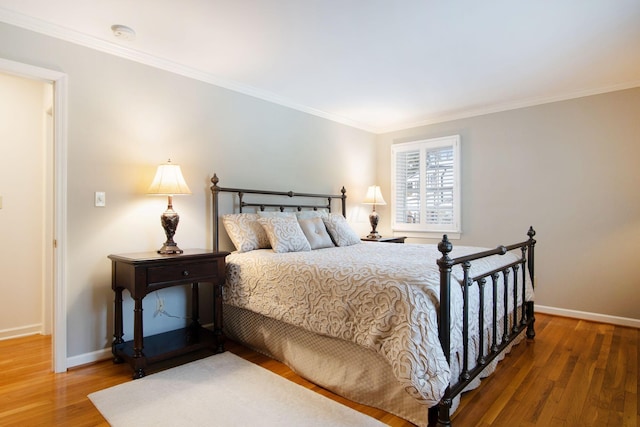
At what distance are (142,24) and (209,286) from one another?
2.17 metres

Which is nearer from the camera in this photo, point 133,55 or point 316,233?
point 133,55

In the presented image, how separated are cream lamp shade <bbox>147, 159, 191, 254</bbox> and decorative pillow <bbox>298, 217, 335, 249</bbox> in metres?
1.13

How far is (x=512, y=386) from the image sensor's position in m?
2.26

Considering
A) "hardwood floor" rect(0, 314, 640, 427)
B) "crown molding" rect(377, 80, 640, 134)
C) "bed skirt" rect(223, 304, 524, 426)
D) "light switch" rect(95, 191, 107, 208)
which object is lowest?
"hardwood floor" rect(0, 314, 640, 427)

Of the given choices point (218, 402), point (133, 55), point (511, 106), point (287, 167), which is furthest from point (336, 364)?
A: point (511, 106)

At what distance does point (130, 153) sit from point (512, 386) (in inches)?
125

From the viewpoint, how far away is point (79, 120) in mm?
2611

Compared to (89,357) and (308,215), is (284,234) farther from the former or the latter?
(89,357)

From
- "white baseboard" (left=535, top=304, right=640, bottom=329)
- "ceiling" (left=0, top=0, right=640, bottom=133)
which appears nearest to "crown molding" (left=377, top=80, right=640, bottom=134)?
"ceiling" (left=0, top=0, right=640, bottom=133)

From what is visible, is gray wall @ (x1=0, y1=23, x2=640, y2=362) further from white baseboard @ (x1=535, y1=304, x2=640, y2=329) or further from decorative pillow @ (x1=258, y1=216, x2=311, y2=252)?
decorative pillow @ (x1=258, y1=216, x2=311, y2=252)

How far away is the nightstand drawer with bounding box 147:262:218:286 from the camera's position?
8.00ft

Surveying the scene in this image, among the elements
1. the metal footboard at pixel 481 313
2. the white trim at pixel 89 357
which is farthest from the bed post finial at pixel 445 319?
the white trim at pixel 89 357

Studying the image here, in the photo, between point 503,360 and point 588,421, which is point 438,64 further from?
point 588,421

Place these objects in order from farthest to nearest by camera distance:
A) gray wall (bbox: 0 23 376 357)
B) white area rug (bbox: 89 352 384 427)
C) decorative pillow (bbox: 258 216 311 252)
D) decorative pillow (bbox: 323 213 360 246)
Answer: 1. decorative pillow (bbox: 323 213 360 246)
2. decorative pillow (bbox: 258 216 311 252)
3. gray wall (bbox: 0 23 376 357)
4. white area rug (bbox: 89 352 384 427)
